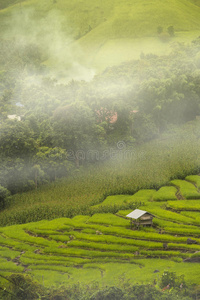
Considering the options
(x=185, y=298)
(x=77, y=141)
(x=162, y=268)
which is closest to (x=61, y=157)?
(x=77, y=141)

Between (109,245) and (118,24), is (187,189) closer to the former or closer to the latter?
(109,245)

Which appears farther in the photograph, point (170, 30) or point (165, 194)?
point (170, 30)

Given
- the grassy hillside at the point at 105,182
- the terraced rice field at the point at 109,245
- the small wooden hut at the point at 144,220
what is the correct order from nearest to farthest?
the terraced rice field at the point at 109,245 < the small wooden hut at the point at 144,220 < the grassy hillside at the point at 105,182

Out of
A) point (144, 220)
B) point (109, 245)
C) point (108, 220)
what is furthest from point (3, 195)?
point (144, 220)

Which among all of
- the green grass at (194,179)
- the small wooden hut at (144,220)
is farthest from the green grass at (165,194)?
the small wooden hut at (144,220)

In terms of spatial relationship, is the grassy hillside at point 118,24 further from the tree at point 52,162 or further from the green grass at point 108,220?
the green grass at point 108,220
